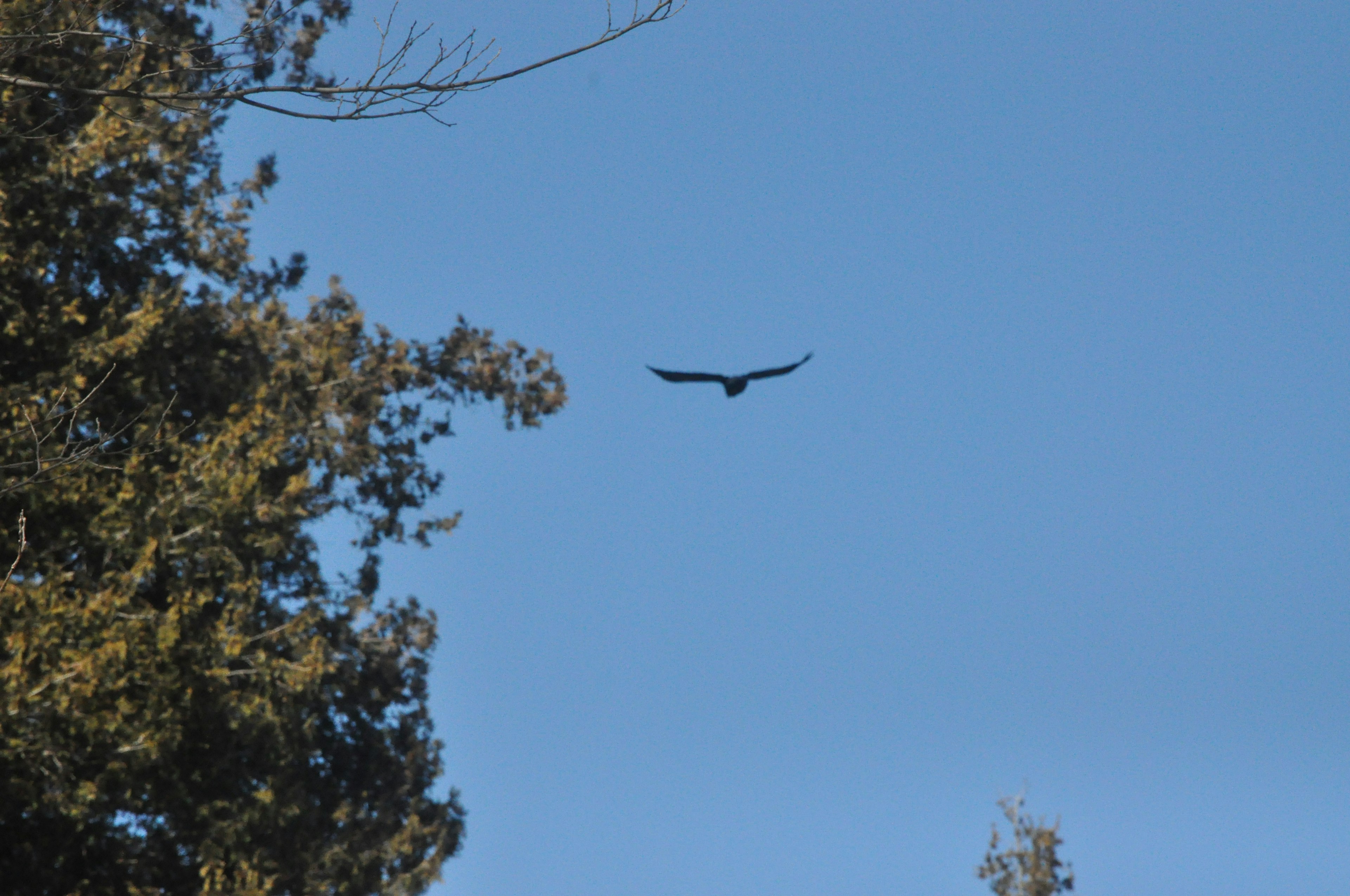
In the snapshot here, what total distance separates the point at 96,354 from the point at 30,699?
135 inches

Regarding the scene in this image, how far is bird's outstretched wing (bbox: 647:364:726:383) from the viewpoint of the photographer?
11.1 m

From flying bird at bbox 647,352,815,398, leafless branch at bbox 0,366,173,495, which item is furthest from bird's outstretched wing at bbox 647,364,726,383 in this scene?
leafless branch at bbox 0,366,173,495

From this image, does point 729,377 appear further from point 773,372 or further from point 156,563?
point 156,563

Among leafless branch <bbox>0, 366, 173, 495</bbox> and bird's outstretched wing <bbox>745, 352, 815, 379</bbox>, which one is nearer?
leafless branch <bbox>0, 366, 173, 495</bbox>

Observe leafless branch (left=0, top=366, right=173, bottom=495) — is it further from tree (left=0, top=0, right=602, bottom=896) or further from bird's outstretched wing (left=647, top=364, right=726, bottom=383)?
bird's outstretched wing (left=647, top=364, right=726, bottom=383)

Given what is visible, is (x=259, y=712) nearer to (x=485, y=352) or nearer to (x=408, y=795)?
(x=408, y=795)

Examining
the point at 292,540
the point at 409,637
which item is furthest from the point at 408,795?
the point at 292,540

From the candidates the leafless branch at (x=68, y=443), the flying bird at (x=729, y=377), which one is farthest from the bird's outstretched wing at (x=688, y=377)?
the leafless branch at (x=68, y=443)

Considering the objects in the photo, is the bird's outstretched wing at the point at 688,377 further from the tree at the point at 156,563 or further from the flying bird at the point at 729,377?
the tree at the point at 156,563

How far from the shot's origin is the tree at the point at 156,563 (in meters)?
11.1

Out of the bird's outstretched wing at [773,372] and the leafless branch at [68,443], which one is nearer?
the leafless branch at [68,443]

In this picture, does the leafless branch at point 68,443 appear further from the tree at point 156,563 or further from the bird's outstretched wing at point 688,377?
the bird's outstretched wing at point 688,377

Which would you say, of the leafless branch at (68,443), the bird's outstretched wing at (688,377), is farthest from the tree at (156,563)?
the bird's outstretched wing at (688,377)

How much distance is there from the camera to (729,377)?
1108cm
